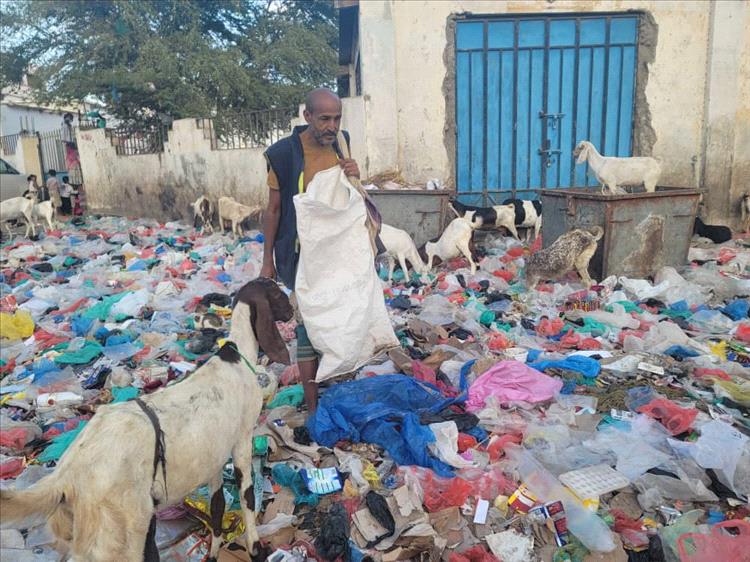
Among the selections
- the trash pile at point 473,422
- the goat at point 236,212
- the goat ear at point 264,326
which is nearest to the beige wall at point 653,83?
the trash pile at point 473,422

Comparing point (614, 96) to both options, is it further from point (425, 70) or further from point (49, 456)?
point (49, 456)

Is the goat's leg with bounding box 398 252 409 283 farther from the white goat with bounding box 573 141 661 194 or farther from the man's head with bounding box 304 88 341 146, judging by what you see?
the man's head with bounding box 304 88 341 146

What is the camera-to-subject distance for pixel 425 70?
26.3 feet

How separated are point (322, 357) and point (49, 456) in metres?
1.56

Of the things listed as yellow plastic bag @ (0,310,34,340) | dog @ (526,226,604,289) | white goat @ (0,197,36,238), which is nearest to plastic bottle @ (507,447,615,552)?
dog @ (526,226,604,289)

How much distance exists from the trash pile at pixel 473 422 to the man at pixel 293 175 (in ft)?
1.59

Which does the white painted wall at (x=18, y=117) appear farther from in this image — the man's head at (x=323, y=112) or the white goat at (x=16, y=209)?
the man's head at (x=323, y=112)

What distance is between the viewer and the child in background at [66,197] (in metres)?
15.5

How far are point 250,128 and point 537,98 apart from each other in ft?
18.4

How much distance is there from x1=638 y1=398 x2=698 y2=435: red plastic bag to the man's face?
2301mm

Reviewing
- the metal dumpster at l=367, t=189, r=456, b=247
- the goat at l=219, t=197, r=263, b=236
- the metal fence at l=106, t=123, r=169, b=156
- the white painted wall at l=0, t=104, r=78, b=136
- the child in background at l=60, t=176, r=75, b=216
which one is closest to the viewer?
the metal dumpster at l=367, t=189, r=456, b=247

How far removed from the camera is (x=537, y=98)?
329 inches

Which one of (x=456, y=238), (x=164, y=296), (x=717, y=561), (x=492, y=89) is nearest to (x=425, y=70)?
(x=492, y=89)

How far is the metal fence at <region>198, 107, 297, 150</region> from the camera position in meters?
11.0
